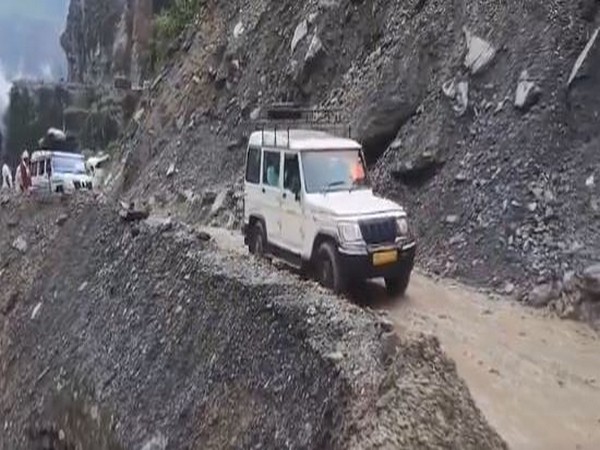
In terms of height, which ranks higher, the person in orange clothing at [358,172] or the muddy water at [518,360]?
the person in orange clothing at [358,172]

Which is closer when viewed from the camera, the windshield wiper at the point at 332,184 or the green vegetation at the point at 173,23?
the windshield wiper at the point at 332,184

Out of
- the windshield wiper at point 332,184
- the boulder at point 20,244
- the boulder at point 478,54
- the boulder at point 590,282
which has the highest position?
the boulder at point 478,54

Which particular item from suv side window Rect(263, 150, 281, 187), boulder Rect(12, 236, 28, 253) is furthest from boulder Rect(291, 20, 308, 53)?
suv side window Rect(263, 150, 281, 187)

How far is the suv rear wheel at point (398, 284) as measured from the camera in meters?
14.2

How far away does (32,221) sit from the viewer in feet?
82.2

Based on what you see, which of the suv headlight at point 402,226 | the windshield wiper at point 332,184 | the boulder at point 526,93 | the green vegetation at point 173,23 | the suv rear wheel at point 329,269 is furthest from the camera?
the green vegetation at point 173,23

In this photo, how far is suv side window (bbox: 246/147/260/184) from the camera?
53.6 feet

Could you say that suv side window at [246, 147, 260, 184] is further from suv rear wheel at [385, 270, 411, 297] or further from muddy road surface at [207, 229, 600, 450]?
suv rear wheel at [385, 270, 411, 297]

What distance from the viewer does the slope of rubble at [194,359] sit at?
8.95m

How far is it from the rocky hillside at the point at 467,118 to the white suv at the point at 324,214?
210cm

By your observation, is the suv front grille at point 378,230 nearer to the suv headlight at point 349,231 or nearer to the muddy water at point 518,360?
the suv headlight at point 349,231

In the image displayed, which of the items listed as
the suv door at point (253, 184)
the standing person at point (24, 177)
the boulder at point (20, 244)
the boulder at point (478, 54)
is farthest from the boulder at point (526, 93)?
the standing person at point (24, 177)

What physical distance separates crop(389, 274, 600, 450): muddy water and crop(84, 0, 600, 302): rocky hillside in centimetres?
110

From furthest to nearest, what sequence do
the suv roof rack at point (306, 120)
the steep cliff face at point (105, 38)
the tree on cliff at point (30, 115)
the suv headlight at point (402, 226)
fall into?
1. the tree on cliff at point (30, 115)
2. the steep cliff face at point (105, 38)
3. the suv roof rack at point (306, 120)
4. the suv headlight at point (402, 226)
